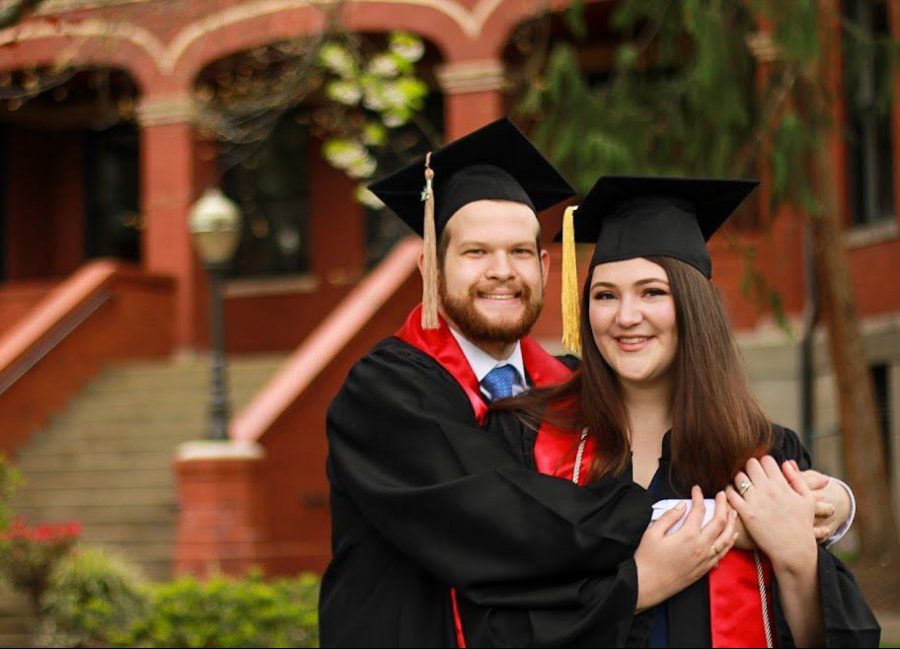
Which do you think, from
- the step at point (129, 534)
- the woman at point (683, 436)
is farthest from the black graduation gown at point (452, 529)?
the step at point (129, 534)

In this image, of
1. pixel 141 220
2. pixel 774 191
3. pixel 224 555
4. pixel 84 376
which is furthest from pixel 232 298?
pixel 774 191

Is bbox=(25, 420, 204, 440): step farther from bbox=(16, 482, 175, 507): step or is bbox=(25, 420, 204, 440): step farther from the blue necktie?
the blue necktie

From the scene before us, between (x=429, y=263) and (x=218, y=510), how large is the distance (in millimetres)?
8299

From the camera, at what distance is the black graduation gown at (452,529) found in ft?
13.4

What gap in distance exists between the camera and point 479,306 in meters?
4.66

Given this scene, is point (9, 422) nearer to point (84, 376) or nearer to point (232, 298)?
point (84, 376)

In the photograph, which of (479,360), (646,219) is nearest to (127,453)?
(479,360)

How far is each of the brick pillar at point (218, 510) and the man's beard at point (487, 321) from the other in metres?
8.29

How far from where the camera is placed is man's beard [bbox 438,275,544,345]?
4645 millimetres

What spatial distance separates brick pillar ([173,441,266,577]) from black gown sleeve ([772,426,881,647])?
8851 millimetres

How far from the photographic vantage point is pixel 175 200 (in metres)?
17.4

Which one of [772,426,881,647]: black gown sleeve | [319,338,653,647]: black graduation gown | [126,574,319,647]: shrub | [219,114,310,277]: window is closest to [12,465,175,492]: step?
[126,574,319,647]: shrub

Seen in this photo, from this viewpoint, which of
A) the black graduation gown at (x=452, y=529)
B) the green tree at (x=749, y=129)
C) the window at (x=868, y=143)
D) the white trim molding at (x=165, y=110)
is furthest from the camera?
the white trim molding at (x=165, y=110)

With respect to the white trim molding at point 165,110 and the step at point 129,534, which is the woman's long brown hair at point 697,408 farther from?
the white trim molding at point 165,110
